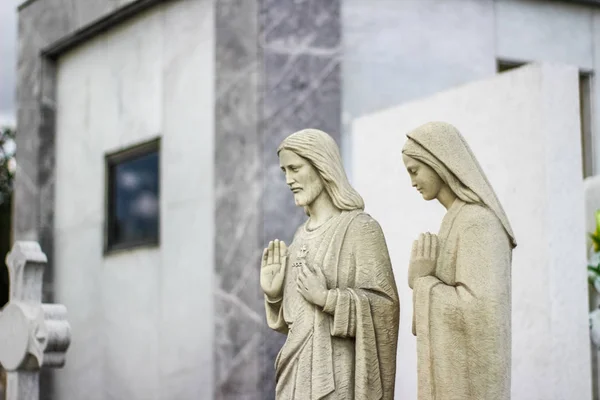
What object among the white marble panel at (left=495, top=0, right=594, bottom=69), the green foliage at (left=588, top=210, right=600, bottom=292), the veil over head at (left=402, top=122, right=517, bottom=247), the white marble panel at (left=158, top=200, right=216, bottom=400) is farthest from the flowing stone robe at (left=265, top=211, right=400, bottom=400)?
the white marble panel at (left=495, top=0, right=594, bottom=69)

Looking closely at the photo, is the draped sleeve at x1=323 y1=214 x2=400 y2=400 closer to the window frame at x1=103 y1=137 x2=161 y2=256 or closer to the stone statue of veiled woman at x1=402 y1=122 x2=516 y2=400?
the stone statue of veiled woman at x1=402 y1=122 x2=516 y2=400

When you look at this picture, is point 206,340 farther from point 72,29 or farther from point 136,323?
point 72,29

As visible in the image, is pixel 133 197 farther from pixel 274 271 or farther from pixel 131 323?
pixel 274 271

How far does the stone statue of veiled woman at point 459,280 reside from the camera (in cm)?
477

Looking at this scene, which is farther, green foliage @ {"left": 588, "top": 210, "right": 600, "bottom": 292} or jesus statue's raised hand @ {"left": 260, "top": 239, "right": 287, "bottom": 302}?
green foliage @ {"left": 588, "top": 210, "right": 600, "bottom": 292}

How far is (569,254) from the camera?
7.01 metres

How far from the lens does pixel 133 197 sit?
12.2m

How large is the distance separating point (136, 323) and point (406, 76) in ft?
13.1

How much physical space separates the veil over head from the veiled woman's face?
36 millimetres

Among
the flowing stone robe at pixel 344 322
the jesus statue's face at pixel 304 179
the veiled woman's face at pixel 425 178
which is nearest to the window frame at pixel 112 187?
the jesus statue's face at pixel 304 179

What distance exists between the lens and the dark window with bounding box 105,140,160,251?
11.9 meters

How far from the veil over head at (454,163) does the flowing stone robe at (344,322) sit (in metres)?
0.65

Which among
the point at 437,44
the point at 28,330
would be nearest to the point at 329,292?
the point at 28,330

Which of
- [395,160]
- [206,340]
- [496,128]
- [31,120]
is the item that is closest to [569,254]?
[496,128]
